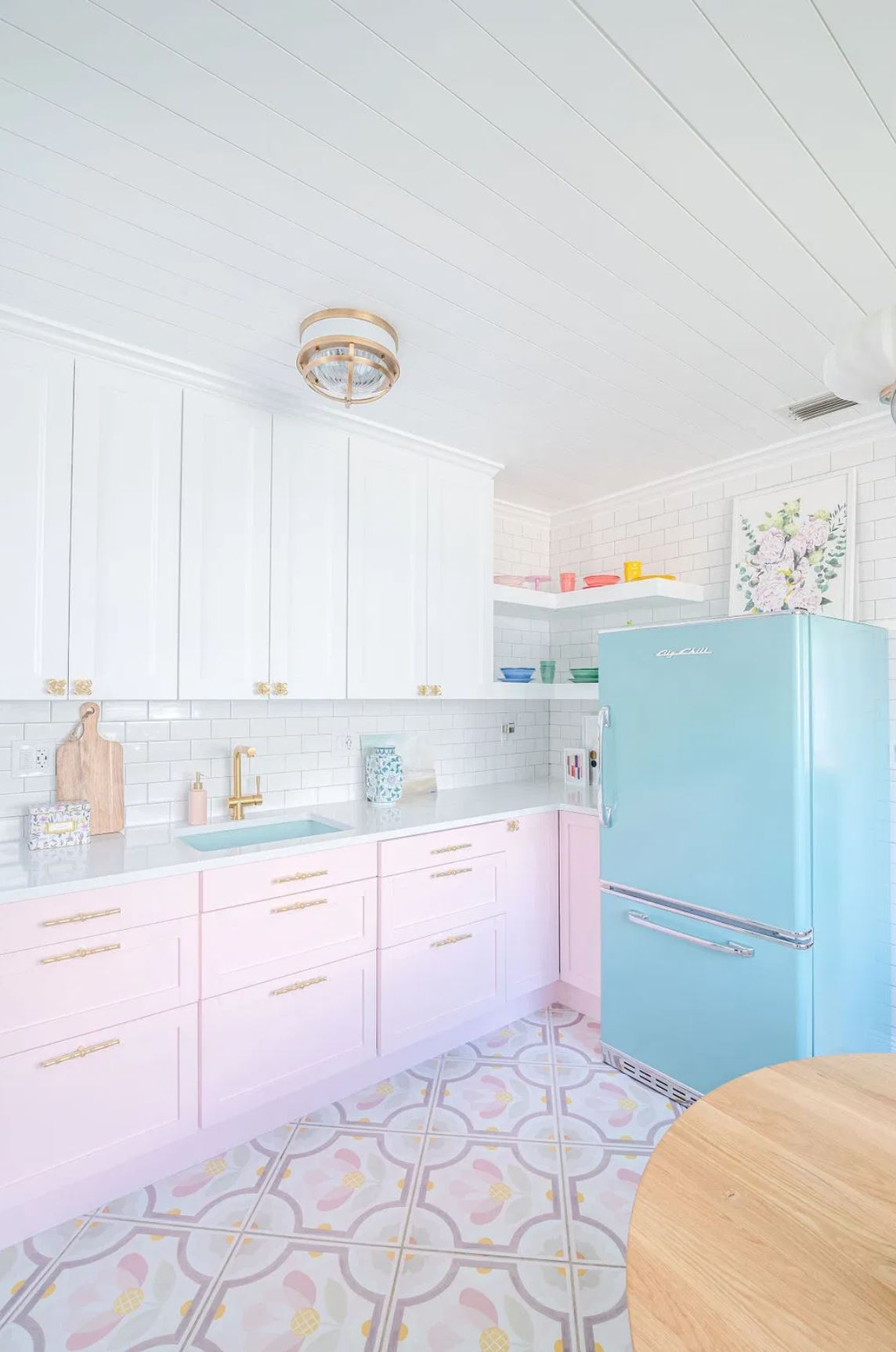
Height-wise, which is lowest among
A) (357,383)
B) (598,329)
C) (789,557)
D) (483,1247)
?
(483,1247)

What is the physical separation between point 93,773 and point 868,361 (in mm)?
2506

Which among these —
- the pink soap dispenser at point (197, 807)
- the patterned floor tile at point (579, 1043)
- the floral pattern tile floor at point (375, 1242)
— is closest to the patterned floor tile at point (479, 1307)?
the floral pattern tile floor at point (375, 1242)

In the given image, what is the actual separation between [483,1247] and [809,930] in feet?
4.32

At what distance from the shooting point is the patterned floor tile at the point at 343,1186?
1814mm

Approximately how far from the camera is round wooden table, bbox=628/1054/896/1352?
0.68 m

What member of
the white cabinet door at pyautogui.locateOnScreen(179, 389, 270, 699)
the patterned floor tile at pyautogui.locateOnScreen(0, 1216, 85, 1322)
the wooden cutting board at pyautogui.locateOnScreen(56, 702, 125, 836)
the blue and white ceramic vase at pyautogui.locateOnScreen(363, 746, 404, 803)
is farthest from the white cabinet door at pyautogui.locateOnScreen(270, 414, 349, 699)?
the patterned floor tile at pyautogui.locateOnScreen(0, 1216, 85, 1322)

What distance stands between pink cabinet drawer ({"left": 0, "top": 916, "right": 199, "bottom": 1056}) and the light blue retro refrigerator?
1.60 metres

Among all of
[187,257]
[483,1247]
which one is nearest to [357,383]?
[187,257]

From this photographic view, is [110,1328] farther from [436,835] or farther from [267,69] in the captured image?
[267,69]

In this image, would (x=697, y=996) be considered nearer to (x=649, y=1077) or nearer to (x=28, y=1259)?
(x=649, y=1077)

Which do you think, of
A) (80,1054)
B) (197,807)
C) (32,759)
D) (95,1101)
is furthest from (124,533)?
(95,1101)

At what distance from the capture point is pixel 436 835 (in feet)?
8.59

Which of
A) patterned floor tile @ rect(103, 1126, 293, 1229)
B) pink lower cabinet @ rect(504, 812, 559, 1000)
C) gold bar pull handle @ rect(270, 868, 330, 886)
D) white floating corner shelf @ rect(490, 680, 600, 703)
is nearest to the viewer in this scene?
patterned floor tile @ rect(103, 1126, 293, 1229)

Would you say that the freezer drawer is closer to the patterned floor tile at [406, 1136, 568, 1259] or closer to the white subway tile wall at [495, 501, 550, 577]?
the patterned floor tile at [406, 1136, 568, 1259]
